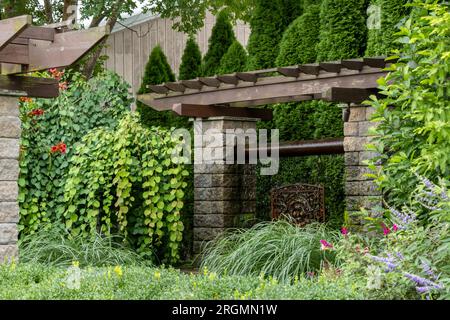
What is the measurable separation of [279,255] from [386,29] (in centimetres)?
390

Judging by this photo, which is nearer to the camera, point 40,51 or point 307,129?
point 40,51

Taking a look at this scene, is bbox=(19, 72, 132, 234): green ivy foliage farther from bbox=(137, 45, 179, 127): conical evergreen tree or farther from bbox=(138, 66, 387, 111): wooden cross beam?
bbox=(137, 45, 179, 127): conical evergreen tree

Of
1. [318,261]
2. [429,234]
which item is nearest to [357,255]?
[429,234]

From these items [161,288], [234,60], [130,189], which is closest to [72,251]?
[130,189]

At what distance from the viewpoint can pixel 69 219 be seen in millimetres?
9570

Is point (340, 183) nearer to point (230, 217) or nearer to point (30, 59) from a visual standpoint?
point (230, 217)

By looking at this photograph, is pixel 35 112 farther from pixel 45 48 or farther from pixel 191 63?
pixel 191 63

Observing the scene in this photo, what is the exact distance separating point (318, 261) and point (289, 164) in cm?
349

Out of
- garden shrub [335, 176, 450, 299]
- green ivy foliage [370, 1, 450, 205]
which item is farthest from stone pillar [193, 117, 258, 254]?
garden shrub [335, 176, 450, 299]

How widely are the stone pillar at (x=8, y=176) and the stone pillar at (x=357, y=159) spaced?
9.96 ft

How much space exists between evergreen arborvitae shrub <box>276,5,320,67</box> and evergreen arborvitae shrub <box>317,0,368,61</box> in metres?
0.54

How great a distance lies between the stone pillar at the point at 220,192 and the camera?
9555mm

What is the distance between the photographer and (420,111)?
628cm

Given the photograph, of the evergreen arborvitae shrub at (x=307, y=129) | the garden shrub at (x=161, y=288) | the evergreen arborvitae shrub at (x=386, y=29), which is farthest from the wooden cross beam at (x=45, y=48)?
the evergreen arborvitae shrub at (x=386, y=29)
